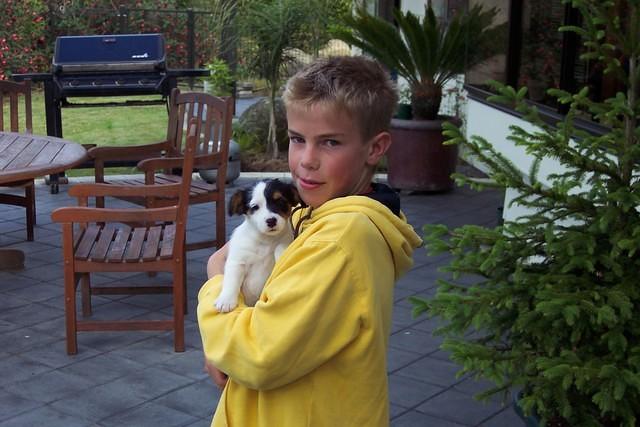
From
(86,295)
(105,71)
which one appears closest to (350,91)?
(86,295)

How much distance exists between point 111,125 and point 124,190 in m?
10.0

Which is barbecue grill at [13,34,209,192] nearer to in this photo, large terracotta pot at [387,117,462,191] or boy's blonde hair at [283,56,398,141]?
large terracotta pot at [387,117,462,191]

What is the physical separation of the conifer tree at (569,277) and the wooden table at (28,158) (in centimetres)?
304

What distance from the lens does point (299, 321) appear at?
1.77m

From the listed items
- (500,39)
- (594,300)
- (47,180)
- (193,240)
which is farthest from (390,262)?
(47,180)

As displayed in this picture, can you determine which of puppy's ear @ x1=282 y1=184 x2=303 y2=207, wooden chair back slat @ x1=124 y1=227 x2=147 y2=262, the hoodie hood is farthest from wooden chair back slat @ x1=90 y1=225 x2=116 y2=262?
the hoodie hood

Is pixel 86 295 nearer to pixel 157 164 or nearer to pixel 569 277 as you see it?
pixel 157 164

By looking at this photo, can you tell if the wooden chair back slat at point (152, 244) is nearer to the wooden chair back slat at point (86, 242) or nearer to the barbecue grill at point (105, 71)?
the wooden chair back slat at point (86, 242)

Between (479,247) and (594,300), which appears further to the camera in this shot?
(479,247)

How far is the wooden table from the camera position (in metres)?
5.41

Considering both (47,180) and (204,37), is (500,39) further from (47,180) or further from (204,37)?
(204,37)

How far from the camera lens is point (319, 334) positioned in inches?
70.4

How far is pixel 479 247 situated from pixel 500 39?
5.30 m

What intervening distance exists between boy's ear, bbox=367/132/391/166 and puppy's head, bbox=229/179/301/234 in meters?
0.69
